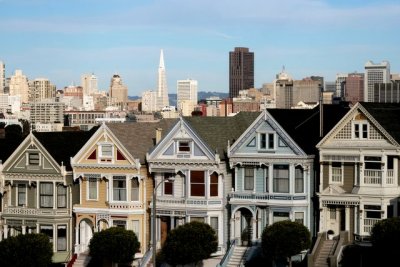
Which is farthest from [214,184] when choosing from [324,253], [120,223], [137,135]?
[324,253]

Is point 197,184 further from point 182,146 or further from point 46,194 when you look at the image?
point 46,194

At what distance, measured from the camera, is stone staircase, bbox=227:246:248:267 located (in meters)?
48.2

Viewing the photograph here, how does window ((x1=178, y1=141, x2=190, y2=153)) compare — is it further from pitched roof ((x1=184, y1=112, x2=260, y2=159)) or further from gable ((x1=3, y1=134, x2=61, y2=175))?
gable ((x1=3, y1=134, x2=61, y2=175))

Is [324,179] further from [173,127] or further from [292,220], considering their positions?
[173,127]

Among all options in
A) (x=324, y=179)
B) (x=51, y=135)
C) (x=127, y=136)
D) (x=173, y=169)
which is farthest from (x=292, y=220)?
(x=51, y=135)

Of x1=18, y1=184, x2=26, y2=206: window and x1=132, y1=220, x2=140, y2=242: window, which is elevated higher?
x1=18, y1=184, x2=26, y2=206: window

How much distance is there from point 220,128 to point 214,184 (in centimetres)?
315

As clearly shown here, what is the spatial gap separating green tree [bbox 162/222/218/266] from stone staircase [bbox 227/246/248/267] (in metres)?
1.20

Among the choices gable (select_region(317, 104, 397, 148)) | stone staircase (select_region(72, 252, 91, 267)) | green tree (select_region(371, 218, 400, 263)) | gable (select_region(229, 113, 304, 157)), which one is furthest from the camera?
stone staircase (select_region(72, 252, 91, 267))

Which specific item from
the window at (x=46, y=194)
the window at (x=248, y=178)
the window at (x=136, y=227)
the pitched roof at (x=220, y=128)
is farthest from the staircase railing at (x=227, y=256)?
the window at (x=46, y=194)

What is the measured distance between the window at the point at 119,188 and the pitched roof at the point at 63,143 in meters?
2.71

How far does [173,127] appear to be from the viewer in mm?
49938

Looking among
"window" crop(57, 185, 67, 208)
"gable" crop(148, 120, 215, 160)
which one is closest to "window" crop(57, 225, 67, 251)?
"window" crop(57, 185, 67, 208)

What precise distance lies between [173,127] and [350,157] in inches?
343
